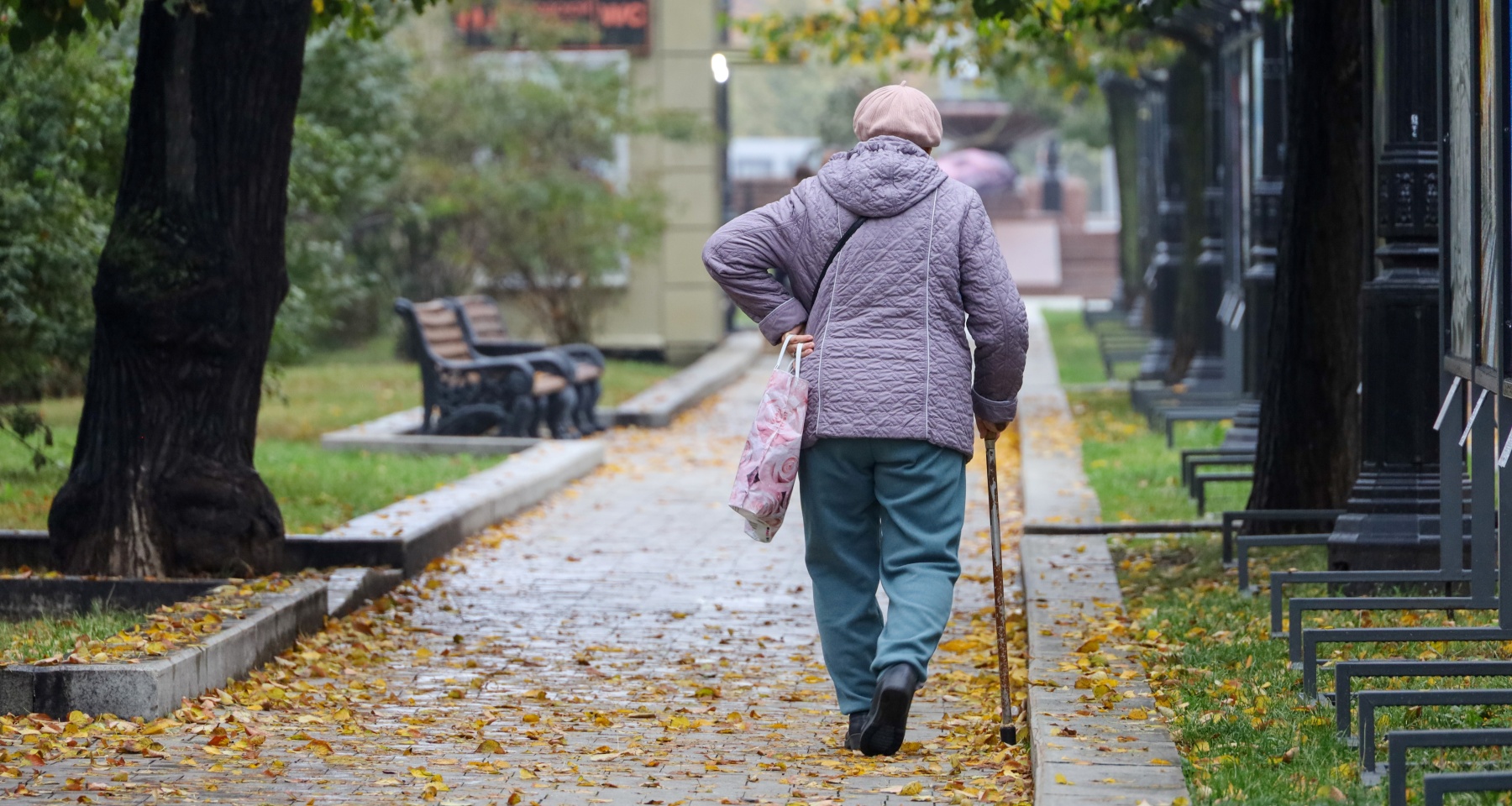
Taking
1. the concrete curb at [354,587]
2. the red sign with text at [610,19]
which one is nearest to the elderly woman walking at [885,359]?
the concrete curb at [354,587]

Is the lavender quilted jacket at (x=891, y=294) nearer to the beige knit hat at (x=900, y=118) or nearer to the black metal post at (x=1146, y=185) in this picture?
the beige knit hat at (x=900, y=118)

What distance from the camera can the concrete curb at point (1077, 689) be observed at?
15.3ft

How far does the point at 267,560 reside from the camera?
7.88m

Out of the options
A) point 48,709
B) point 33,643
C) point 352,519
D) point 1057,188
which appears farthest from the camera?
point 1057,188

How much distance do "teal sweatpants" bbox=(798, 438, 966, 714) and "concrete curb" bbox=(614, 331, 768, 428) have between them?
36.0 feet

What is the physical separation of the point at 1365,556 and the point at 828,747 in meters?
2.73

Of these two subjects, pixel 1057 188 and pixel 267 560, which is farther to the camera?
pixel 1057 188

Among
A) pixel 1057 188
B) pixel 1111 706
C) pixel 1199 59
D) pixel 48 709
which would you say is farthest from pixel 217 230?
pixel 1057 188

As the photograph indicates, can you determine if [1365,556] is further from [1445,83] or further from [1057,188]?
[1057,188]

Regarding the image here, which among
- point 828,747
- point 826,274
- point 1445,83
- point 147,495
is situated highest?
point 1445,83

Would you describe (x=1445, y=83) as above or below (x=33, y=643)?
above

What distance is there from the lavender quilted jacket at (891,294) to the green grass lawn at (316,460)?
454 cm

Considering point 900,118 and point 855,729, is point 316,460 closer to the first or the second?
point 855,729

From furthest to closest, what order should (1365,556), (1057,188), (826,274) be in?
1. (1057,188)
2. (1365,556)
3. (826,274)
